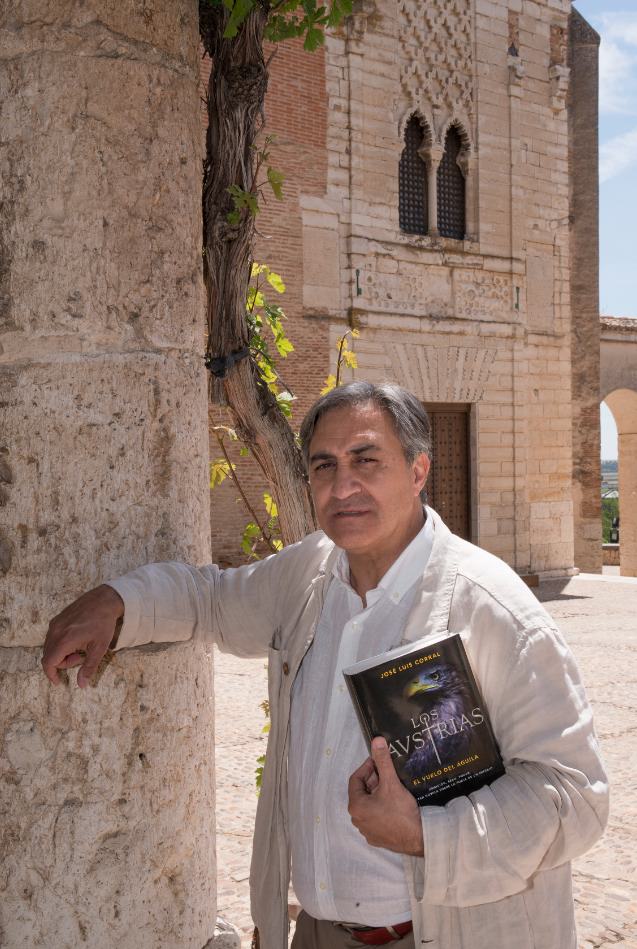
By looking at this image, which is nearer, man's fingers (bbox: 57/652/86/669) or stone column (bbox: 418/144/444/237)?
man's fingers (bbox: 57/652/86/669)

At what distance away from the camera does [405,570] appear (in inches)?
69.7

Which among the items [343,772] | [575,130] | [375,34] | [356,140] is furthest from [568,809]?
[575,130]

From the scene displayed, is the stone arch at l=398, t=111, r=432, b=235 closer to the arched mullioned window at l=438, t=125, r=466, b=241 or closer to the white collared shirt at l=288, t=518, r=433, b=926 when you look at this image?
the arched mullioned window at l=438, t=125, r=466, b=241

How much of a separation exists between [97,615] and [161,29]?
3.78 ft

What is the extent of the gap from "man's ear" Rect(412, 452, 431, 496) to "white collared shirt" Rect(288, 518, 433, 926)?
8 cm

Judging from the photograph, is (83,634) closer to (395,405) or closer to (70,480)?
(70,480)

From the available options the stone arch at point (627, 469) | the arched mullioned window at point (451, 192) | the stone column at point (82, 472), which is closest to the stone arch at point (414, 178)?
the arched mullioned window at point (451, 192)

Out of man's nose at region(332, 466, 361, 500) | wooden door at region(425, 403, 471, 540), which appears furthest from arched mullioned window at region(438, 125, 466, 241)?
man's nose at region(332, 466, 361, 500)

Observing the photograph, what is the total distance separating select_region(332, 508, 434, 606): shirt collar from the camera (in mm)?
1759

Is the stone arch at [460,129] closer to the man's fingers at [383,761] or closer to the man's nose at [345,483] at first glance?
A: the man's nose at [345,483]

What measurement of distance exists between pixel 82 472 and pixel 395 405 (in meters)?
0.59

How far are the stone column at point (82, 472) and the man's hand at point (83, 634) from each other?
52 millimetres

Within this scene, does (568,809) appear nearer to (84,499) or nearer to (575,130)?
(84,499)

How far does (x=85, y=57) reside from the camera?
1.81m
